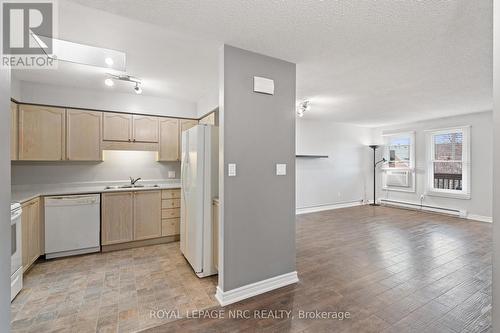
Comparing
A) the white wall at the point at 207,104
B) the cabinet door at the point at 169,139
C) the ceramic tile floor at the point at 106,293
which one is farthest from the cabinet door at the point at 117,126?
the ceramic tile floor at the point at 106,293

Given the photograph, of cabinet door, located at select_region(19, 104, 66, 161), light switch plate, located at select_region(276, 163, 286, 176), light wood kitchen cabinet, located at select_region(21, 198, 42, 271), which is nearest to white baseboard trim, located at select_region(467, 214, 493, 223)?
light switch plate, located at select_region(276, 163, 286, 176)

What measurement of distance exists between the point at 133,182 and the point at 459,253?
560 cm

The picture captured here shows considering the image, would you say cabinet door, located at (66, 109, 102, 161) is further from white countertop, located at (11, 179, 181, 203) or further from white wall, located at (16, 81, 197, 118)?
white countertop, located at (11, 179, 181, 203)

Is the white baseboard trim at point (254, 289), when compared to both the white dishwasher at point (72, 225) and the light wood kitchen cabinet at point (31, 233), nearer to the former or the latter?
the white dishwasher at point (72, 225)

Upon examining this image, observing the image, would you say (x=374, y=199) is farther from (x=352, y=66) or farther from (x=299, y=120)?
(x=352, y=66)

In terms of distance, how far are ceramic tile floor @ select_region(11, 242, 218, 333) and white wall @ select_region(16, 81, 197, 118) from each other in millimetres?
2501

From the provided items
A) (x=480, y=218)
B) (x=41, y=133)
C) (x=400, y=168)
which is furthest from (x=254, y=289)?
(x=400, y=168)

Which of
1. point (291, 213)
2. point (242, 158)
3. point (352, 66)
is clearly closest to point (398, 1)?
A: point (352, 66)

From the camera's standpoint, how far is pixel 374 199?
7168mm

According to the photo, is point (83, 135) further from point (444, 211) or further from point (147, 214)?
point (444, 211)

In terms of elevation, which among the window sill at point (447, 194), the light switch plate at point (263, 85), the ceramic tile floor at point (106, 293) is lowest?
the ceramic tile floor at point (106, 293)

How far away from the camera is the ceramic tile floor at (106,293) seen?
6.30 ft

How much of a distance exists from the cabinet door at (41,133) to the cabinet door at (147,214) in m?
1.38

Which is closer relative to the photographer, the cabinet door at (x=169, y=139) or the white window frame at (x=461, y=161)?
the cabinet door at (x=169, y=139)
